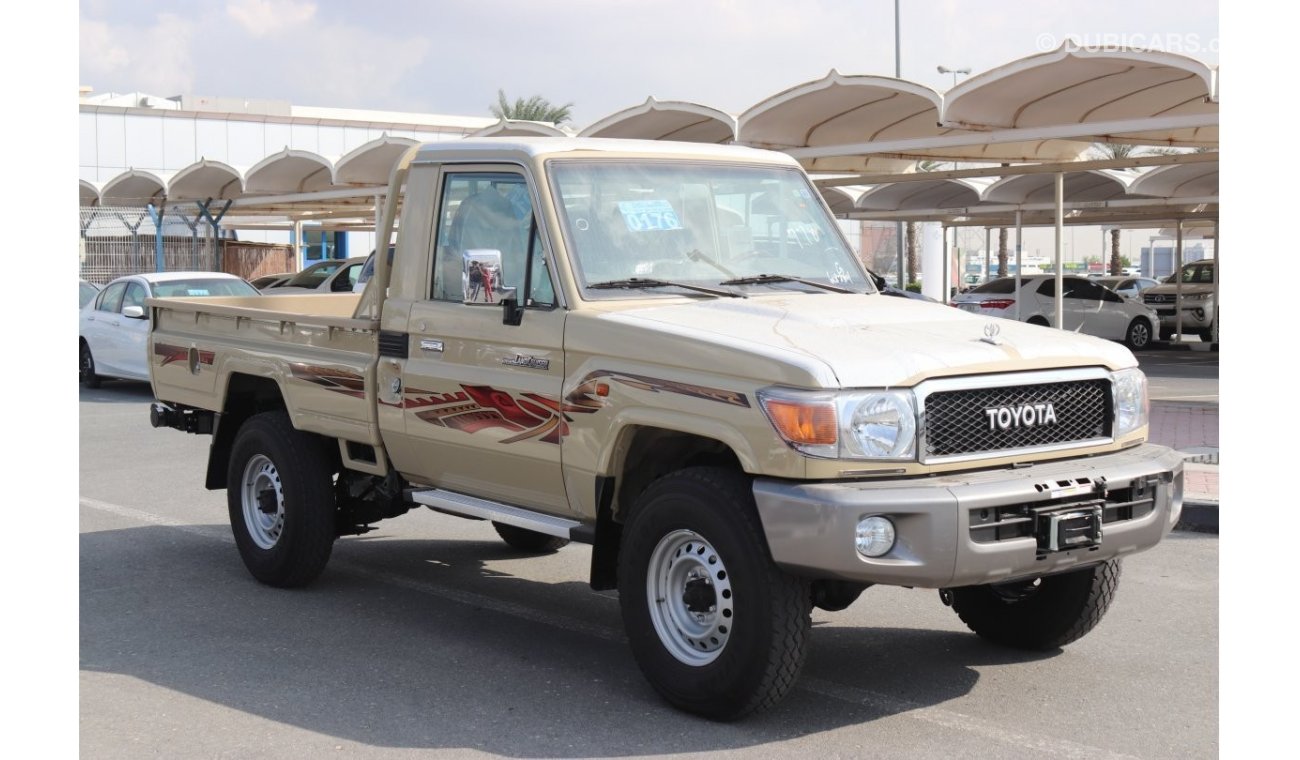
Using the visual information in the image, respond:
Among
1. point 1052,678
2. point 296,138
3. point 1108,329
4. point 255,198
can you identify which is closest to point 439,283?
point 1052,678

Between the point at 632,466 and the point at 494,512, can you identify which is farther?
Answer: the point at 494,512

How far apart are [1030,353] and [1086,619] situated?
145 cm

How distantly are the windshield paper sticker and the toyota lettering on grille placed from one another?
5.75 ft

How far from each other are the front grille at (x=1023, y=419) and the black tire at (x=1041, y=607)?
0.82m

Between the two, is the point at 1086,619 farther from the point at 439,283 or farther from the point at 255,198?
the point at 255,198

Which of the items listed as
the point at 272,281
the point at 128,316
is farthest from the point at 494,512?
the point at 272,281

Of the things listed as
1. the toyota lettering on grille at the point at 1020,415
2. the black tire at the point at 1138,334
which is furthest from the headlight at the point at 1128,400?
the black tire at the point at 1138,334

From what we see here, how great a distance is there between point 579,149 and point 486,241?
0.59 m

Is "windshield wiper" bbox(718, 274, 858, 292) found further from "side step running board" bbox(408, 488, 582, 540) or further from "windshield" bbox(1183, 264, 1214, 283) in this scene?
"windshield" bbox(1183, 264, 1214, 283)

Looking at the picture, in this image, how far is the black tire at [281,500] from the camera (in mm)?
7430

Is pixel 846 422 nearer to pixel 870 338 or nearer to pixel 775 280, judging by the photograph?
pixel 870 338

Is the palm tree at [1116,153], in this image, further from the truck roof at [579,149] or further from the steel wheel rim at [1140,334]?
the truck roof at [579,149]

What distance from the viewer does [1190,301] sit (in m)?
31.0

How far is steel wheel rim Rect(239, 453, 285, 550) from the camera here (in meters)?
7.73
